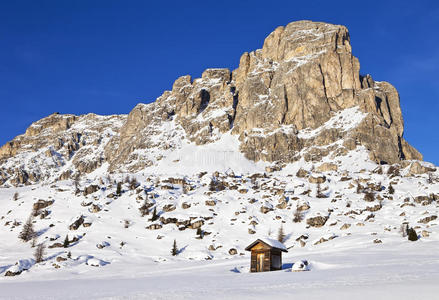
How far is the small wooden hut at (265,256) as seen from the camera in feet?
117

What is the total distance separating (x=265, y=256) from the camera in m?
36.1

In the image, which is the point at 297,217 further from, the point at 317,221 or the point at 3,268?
the point at 3,268

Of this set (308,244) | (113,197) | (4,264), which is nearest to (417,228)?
(308,244)

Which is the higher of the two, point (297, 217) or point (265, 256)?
point (297, 217)

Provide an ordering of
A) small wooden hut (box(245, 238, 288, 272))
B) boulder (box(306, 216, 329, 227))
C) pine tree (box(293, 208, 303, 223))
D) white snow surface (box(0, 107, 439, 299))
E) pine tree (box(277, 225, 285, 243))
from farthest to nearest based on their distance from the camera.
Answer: pine tree (box(293, 208, 303, 223)), boulder (box(306, 216, 329, 227)), pine tree (box(277, 225, 285, 243)), white snow surface (box(0, 107, 439, 299)), small wooden hut (box(245, 238, 288, 272))

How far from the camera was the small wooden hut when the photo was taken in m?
35.7

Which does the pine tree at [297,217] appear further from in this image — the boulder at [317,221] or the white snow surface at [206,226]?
the boulder at [317,221]

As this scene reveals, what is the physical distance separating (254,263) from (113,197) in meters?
70.8

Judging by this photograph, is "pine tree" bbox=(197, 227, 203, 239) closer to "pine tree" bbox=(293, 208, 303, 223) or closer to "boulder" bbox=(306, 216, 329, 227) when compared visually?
"pine tree" bbox=(293, 208, 303, 223)

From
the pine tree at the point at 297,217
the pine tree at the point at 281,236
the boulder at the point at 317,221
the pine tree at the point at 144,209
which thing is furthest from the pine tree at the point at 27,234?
the boulder at the point at 317,221

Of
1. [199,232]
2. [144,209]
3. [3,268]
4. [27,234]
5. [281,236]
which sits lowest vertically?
[3,268]

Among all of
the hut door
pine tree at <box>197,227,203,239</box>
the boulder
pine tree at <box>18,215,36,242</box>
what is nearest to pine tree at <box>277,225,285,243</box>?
the boulder

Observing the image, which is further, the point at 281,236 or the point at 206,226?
the point at 206,226

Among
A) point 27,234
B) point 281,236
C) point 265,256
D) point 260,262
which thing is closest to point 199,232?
point 281,236
